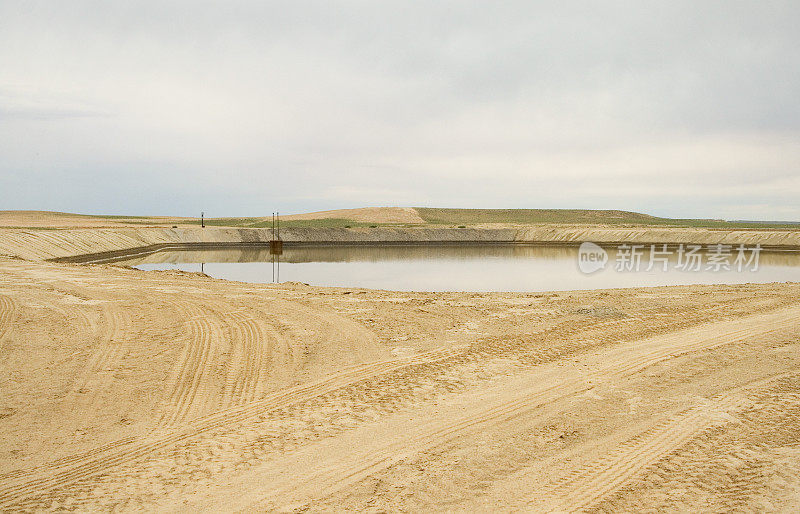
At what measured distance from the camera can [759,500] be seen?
16.6 ft

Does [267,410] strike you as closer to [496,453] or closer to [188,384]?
[188,384]

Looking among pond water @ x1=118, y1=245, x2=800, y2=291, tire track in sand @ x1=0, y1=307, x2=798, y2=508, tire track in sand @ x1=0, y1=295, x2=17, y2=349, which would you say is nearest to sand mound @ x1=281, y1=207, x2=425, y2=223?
pond water @ x1=118, y1=245, x2=800, y2=291

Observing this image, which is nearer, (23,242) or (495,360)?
(495,360)

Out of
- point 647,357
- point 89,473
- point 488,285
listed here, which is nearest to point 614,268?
point 488,285

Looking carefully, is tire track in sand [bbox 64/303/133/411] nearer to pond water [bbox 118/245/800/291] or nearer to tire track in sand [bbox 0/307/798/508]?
tire track in sand [bbox 0/307/798/508]

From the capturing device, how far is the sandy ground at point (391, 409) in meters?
5.25

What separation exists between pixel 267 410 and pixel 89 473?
2.11 metres

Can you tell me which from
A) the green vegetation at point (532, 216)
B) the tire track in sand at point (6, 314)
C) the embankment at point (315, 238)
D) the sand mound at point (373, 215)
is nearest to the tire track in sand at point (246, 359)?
the tire track in sand at point (6, 314)

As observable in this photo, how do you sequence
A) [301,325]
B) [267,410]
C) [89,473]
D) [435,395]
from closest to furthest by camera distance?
[89,473] < [267,410] < [435,395] < [301,325]

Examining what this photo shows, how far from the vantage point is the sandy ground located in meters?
5.25

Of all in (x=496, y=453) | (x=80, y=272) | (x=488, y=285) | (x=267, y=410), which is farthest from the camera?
(x=488, y=285)

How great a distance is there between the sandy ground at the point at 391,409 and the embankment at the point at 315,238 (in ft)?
83.0

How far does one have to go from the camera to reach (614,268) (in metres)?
33.2

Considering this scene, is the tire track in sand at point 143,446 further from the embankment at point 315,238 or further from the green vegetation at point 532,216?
the green vegetation at point 532,216
